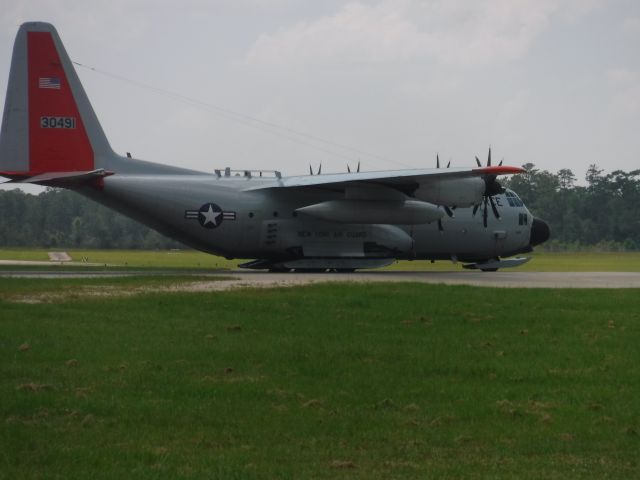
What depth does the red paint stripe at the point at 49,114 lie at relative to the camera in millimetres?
33094

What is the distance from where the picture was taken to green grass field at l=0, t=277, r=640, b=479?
26.1 feet

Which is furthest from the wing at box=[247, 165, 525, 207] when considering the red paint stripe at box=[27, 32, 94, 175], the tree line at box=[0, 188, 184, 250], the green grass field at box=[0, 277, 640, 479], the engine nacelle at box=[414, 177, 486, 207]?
the tree line at box=[0, 188, 184, 250]

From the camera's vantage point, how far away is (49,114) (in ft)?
109

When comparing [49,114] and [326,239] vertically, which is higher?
[49,114]

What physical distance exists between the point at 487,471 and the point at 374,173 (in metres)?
27.1

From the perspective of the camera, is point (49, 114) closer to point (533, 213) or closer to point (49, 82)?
point (49, 82)

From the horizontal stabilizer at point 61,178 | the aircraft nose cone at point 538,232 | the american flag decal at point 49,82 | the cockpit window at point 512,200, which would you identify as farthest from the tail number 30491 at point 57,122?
the aircraft nose cone at point 538,232

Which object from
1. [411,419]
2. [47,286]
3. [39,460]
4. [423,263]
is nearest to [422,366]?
[411,419]

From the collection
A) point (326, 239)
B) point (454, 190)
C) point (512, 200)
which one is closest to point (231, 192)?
point (326, 239)

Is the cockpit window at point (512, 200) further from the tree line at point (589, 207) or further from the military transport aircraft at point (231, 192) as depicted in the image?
the tree line at point (589, 207)

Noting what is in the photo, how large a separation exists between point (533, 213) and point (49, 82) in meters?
100

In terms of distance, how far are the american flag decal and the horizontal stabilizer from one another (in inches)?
128

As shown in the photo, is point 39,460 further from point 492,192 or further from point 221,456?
point 492,192

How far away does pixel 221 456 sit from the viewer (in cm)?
799
